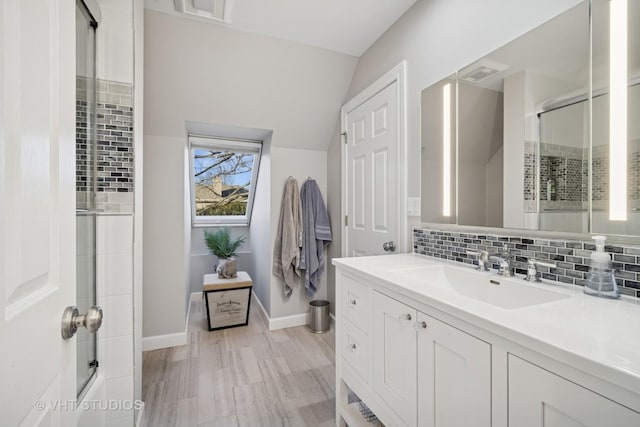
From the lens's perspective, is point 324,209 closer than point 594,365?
No

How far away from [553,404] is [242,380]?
1.88 meters

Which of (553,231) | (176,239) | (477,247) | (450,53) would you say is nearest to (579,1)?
(450,53)

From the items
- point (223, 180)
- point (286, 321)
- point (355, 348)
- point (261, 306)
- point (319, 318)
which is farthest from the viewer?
point (223, 180)

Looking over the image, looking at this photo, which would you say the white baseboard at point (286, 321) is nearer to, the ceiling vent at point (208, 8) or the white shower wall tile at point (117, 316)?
the white shower wall tile at point (117, 316)

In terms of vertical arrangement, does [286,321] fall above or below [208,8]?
below

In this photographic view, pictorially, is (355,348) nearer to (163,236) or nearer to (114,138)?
(114,138)

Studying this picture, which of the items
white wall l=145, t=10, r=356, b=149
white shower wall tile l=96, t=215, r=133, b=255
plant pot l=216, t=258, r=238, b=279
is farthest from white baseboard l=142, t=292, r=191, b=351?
white wall l=145, t=10, r=356, b=149

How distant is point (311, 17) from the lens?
1936 mm

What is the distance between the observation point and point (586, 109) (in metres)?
0.98

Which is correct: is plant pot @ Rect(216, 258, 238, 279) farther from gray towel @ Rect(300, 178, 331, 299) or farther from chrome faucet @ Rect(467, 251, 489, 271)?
chrome faucet @ Rect(467, 251, 489, 271)

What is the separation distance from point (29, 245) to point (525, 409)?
106cm

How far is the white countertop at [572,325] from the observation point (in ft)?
1.68

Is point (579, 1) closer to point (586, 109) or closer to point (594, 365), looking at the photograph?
point (586, 109)

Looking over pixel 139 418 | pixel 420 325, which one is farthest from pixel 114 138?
pixel 420 325
